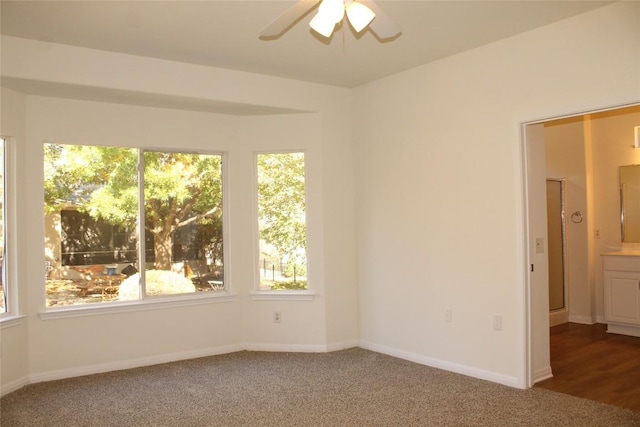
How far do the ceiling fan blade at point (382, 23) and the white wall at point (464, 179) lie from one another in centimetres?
164

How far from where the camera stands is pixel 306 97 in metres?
5.41

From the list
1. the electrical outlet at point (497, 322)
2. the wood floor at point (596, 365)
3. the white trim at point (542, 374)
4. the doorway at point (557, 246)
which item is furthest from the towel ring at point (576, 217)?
the electrical outlet at point (497, 322)

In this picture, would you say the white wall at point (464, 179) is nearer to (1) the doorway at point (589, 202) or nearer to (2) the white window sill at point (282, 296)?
(2) the white window sill at point (282, 296)

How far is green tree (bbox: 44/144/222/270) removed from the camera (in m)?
4.77

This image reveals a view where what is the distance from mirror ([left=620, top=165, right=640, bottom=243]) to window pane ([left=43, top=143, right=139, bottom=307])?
5601 millimetres

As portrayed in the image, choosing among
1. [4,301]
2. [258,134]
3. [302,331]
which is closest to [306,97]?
[258,134]

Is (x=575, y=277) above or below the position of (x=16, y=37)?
below

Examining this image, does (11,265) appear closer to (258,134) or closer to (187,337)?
(187,337)

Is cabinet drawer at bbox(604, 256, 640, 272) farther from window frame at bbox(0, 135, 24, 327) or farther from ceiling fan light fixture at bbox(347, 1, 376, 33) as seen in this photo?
window frame at bbox(0, 135, 24, 327)

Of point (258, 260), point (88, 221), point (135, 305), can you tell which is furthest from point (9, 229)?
point (258, 260)

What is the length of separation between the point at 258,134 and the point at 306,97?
65 centimetres

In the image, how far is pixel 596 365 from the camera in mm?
4707

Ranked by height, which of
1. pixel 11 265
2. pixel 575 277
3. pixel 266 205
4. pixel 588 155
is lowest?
pixel 575 277

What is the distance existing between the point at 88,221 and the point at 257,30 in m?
2.40
